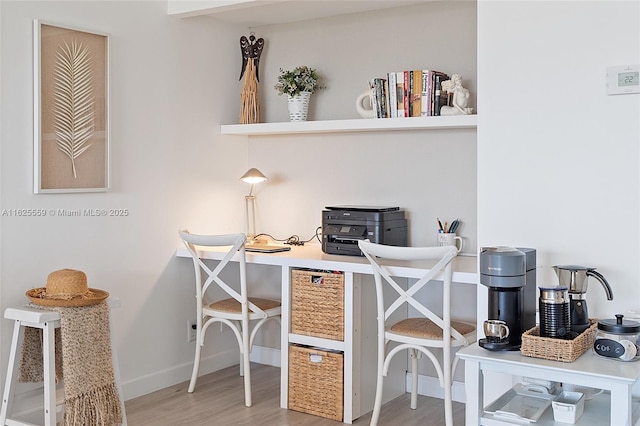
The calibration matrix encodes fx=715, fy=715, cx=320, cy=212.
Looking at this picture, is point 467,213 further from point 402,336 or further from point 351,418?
point 351,418

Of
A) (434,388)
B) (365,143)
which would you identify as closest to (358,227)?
(365,143)

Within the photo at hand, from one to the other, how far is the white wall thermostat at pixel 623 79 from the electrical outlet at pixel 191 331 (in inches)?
106

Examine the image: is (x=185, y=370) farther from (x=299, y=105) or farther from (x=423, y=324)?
(x=299, y=105)

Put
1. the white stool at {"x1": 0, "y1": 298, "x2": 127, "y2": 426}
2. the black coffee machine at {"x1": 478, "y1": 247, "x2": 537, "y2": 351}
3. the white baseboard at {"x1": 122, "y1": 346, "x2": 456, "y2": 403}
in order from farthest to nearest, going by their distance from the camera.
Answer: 1. the white baseboard at {"x1": 122, "y1": 346, "x2": 456, "y2": 403}
2. the white stool at {"x1": 0, "y1": 298, "x2": 127, "y2": 426}
3. the black coffee machine at {"x1": 478, "y1": 247, "x2": 537, "y2": 351}

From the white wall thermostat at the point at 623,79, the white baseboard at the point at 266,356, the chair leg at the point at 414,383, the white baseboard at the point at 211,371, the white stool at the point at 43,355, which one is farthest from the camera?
the white baseboard at the point at 266,356

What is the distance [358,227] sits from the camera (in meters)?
3.82

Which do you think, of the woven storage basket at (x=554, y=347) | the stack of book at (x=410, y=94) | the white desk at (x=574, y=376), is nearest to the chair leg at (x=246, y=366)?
the stack of book at (x=410, y=94)

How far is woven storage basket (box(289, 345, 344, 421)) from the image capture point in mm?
3559

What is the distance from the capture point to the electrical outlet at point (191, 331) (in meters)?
4.24

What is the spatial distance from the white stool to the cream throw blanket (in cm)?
4

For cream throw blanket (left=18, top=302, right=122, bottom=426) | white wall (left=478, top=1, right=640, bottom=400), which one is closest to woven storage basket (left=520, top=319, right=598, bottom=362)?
white wall (left=478, top=1, right=640, bottom=400)

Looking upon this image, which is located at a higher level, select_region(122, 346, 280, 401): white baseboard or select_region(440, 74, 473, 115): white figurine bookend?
select_region(440, 74, 473, 115): white figurine bookend

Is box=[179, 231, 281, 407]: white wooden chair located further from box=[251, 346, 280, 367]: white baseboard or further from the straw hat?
the straw hat

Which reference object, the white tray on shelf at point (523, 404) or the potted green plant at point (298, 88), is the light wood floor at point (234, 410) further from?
the potted green plant at point (298, 88)
